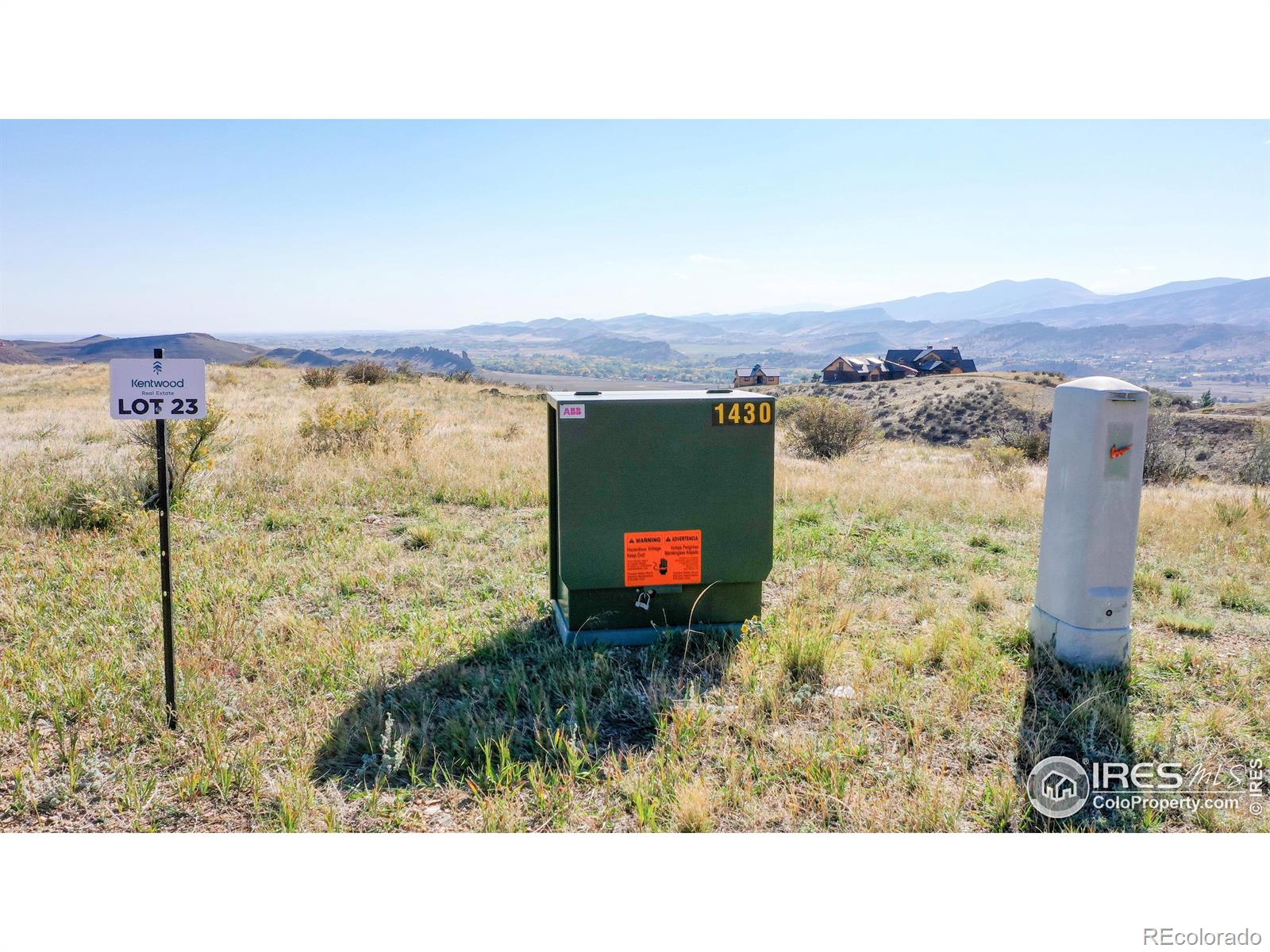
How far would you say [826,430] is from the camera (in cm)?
2094

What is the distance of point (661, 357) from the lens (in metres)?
100

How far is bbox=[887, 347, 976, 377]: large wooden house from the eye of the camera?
68.1m

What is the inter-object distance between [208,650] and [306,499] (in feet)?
15.2

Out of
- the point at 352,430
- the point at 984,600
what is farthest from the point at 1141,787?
the point at 352,430

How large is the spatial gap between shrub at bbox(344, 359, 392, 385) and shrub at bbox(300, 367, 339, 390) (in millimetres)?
1058

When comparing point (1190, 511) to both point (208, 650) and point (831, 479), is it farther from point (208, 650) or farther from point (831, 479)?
point (208, 650)

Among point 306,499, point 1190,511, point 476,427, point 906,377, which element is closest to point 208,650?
point 306,499

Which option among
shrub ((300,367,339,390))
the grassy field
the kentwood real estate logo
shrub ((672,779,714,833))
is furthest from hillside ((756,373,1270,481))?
shrub ((672,779,714,833))

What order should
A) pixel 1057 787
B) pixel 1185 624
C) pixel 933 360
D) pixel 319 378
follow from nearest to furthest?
1. pixel 1057 787
2. pixel 1185 624
3. pixel 319 378
4. pixel 933 360

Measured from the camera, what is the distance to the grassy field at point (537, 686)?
10.9ft

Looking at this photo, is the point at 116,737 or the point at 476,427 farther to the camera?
the point at 476,427

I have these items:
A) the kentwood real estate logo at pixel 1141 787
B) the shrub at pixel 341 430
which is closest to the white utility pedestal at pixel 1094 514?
the kentwood real estate logo at pixel 1141 787

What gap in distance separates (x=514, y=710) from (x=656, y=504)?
1540 mm

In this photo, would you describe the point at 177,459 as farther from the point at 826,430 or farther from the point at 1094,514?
the point at 826,430
